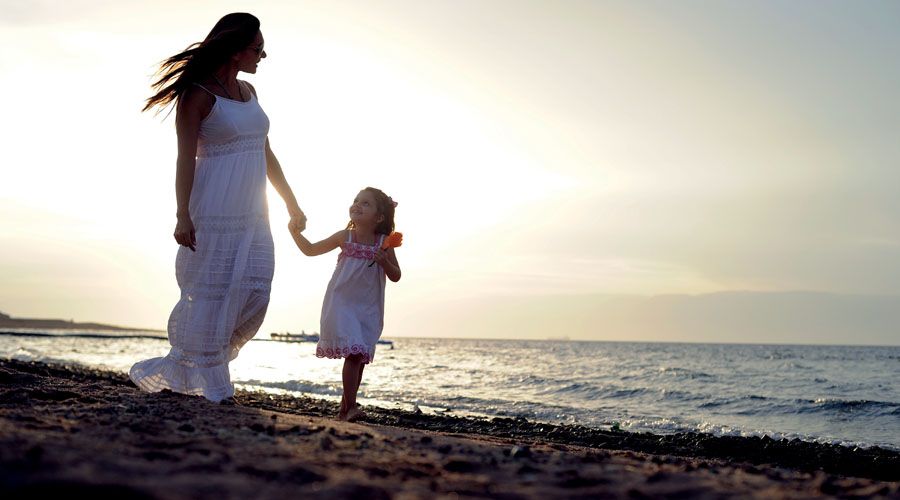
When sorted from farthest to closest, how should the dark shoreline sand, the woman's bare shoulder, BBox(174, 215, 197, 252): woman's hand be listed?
the woman's bare shoulder < BBox(174, 215, 197, 252): woman's hand < the dark shoreline sand

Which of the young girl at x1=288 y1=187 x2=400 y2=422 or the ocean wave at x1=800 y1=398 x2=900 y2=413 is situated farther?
the ocean wave at x1=800 y1=398 x2=900 y2=413

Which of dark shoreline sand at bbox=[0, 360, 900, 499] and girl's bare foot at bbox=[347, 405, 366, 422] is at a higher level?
dark shoreline sand at bbox=[0, 360, 900, 499]

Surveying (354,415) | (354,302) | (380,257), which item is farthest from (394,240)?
(354,415)

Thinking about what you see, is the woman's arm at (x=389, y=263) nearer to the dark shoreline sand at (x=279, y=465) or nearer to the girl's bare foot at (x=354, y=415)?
the girl's bare foot at (x=354, y=415)

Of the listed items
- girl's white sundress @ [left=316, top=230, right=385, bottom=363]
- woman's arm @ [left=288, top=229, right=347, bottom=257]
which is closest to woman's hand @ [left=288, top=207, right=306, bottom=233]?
woman's arm @ [left=288, top=229, right=347, bottom=257]

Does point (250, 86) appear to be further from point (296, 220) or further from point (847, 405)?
point (847, 405)

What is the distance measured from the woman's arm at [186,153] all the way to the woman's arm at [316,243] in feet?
3.34

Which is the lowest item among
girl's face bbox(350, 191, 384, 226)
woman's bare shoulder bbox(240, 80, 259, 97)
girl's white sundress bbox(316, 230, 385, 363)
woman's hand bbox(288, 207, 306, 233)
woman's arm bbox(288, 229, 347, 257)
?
girl's white sundress bbox(316, 230, 385, 363)

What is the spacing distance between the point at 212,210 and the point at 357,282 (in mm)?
1445

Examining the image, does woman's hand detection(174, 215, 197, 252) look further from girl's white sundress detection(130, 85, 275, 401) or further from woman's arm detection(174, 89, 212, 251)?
girl's white sundress detection(130, 85, 275, 401)

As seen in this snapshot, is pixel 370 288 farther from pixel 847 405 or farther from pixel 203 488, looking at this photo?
pixel 847 405

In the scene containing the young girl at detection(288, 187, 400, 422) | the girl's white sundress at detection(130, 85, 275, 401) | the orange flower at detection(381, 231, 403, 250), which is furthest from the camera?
the orange flower at detection(381, 231, 403, 250)

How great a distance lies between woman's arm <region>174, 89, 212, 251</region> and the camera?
510cm

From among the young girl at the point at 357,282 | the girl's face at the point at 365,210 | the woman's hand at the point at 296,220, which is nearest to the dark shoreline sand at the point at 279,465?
the young girl at the point at 357,282
